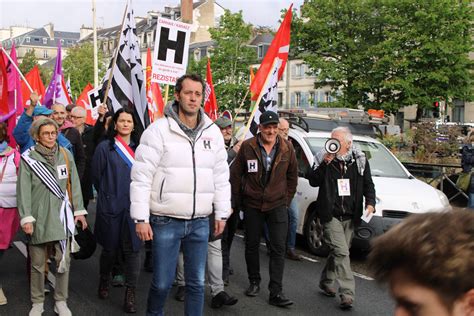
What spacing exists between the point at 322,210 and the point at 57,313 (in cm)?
263

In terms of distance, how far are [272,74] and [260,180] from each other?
2567 millimetres

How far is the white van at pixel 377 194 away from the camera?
7.42 metres

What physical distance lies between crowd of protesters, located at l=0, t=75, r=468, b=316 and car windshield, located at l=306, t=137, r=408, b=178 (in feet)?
7.06

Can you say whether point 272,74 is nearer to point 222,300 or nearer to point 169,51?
point 169,51

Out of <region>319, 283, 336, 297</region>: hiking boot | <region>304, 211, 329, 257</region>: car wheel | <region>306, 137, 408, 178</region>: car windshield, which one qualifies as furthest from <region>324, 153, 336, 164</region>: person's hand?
<region>306, 137, 408, 178</region>: car windshield

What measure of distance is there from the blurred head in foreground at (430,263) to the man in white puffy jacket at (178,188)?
2825 millimetres

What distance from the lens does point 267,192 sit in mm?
5613

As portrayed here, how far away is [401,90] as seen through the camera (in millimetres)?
33188

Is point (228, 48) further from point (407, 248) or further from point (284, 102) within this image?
point (407, 248)

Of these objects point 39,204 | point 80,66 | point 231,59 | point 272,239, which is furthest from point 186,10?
point 39,204

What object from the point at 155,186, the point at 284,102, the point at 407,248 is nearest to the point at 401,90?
the point at 284,102

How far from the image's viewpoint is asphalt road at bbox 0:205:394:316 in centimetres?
539

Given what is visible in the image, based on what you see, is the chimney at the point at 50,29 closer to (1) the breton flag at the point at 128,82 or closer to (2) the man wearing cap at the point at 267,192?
(1) the breton flag at the point at 128,82

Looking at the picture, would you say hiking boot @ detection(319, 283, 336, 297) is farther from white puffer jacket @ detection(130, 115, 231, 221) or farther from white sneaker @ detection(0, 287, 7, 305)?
white sneaker @ detection(0, 287, 7, 305)
